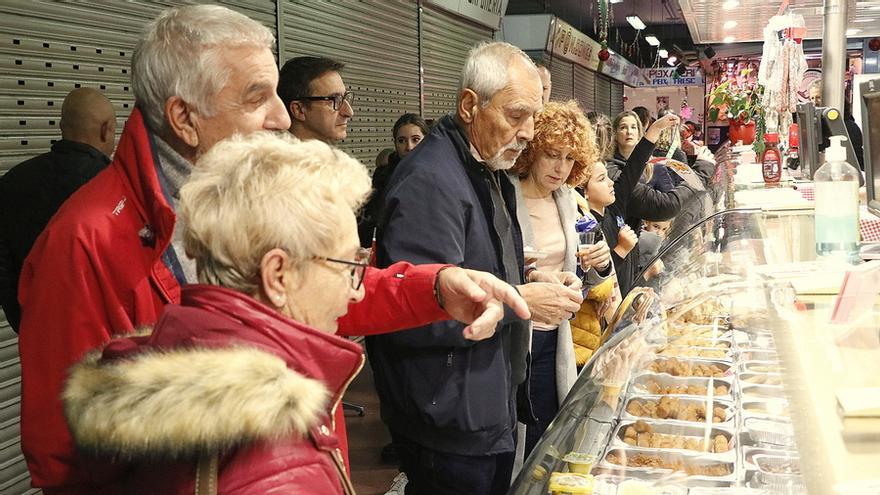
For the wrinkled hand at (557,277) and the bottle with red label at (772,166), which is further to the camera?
the bottle with red label at (772,166)

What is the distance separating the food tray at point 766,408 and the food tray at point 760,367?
0.08 m

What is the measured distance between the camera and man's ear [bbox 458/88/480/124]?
2.86 m

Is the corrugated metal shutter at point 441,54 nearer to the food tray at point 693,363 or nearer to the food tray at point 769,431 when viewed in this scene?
the food tray at point 693,363

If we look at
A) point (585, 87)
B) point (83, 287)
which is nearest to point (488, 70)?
point (83, 287)

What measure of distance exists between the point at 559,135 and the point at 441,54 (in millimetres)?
7691

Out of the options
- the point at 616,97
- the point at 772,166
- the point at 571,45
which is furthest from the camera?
the point at 616,97

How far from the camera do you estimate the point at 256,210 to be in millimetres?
1309

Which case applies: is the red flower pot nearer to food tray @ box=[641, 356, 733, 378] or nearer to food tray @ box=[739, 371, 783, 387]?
food tray @ box=[641, 356, 733, 378]

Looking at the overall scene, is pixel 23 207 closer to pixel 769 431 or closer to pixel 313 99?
pixel 313 99

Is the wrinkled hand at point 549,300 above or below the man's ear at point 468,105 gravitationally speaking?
below

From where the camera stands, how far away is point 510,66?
2861 mm

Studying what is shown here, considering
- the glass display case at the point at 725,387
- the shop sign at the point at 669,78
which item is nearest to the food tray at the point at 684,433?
the glass display case at the point at 725,387

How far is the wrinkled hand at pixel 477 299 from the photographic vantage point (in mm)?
1853

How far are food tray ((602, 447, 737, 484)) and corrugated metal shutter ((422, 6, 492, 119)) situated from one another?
7.78m
